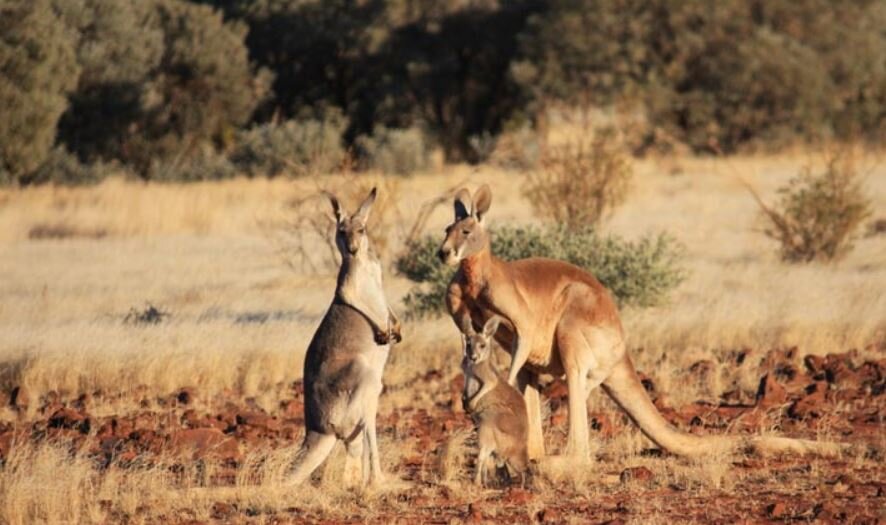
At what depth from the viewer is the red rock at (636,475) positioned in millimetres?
8281

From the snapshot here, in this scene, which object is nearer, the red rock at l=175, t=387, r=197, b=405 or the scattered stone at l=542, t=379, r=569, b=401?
the scattered stone at l=542, t=379, r=569, b=401

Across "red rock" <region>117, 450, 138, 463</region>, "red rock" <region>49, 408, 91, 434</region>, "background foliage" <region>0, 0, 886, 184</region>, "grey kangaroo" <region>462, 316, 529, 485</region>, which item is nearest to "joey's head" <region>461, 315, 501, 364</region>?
"grey kangaroo" <region>462, 316, 529, 485</region>

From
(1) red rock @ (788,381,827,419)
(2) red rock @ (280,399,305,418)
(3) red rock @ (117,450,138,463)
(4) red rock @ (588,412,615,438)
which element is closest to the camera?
(3) red rock @ (117,450,138,463)

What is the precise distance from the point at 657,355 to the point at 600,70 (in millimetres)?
23436

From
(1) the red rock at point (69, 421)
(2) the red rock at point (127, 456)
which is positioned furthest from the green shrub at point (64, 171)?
(2) the red rock at point (127, 456)

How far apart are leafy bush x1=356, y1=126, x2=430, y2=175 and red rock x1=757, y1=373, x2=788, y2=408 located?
18.4 meters

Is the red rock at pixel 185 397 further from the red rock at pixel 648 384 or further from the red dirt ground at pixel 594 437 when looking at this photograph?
the red rock at pixel 648 384

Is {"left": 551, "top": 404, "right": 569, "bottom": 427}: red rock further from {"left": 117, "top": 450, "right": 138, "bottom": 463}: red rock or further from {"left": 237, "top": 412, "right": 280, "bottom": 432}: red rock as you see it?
{"left": 117, "top": 450, "right": 138, "bottom": 463}: red rock

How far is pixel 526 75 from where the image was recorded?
3409 centimetres

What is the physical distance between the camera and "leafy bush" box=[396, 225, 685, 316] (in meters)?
14.3

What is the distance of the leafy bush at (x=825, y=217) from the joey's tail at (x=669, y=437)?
905 centimetres

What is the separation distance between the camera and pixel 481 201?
Result: 8.22m

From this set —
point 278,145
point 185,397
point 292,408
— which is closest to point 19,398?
point 185,397

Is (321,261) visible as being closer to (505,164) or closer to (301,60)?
(505,164)
